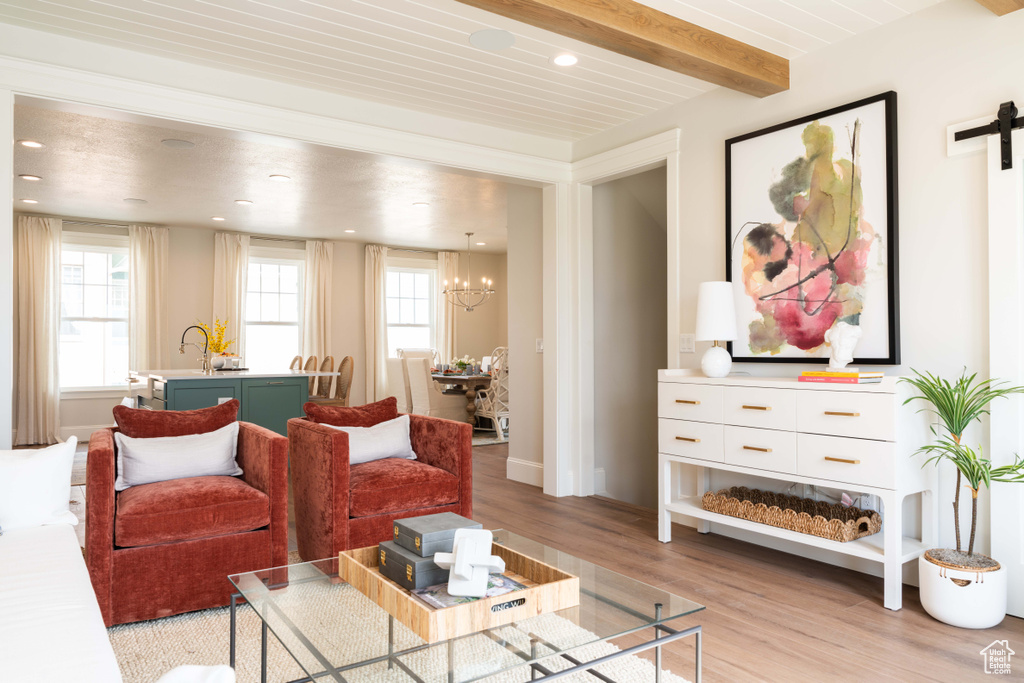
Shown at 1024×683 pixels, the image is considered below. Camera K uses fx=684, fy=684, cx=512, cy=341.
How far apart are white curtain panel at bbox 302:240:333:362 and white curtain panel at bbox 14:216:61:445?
2.91m

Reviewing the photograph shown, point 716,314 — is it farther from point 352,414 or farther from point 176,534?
point 176,534

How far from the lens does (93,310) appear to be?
27.3 ft

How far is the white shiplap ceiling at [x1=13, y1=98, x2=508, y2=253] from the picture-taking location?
15.6 feet

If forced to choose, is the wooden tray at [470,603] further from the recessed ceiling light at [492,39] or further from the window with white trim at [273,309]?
the window with white trim at [273,309]

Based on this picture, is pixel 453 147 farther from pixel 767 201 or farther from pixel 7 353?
pixel 7 353

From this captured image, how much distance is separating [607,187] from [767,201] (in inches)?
66.6

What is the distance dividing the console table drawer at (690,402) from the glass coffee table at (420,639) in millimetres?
1664

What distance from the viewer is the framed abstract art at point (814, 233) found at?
3186 mm

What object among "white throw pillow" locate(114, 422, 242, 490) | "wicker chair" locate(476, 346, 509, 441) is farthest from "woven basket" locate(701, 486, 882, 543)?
"wicker chair" locate(476, 346, 509, 441)

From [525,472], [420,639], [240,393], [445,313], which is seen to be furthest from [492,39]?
[445,313]

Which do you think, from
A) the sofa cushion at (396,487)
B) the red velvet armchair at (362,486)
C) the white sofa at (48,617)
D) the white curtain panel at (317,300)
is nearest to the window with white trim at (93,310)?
the white curtain panel at (317,300)

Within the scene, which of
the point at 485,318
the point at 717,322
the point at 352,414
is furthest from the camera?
the point at 485,318

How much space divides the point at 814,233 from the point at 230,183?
5199 millimetres

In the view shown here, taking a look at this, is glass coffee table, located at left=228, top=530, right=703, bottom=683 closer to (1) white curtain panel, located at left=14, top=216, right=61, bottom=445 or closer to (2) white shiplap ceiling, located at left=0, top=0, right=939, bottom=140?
(2) white shiplap ceiling, located at left=0, top=0, right=939, bottom=140
